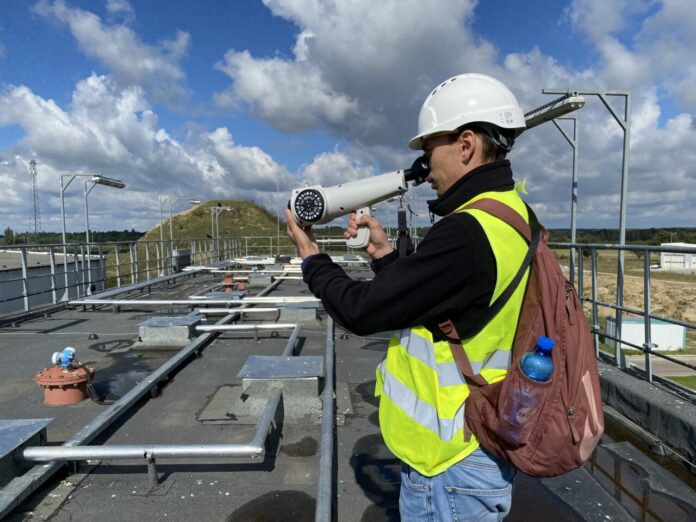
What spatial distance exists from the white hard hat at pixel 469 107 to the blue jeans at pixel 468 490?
102cm

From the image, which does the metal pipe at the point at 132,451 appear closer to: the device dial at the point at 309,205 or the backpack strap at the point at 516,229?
the device dial at the point at 309,205

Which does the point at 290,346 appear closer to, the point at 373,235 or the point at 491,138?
the point at 373,235

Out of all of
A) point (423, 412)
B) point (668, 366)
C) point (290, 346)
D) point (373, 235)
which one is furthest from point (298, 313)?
point (668, 366)

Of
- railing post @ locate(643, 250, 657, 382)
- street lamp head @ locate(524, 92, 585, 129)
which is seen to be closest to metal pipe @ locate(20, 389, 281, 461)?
railing post @ locate(643, 250, 657, 382)

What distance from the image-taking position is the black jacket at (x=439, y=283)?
47.8 inches

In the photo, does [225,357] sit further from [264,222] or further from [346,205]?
[264,222]

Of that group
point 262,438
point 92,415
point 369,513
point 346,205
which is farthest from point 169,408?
point 346,205

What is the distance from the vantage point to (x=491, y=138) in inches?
56.7

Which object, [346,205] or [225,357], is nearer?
[346,205]

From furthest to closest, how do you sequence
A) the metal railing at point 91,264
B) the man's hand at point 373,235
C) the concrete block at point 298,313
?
the metal railing at point 91,264 < the concrete block at point 298,313 < the man's hand at point 373,235

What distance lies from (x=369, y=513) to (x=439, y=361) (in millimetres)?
1747

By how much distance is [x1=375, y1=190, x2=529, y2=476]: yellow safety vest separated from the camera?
1.28 meters

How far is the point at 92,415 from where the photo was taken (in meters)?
3.96

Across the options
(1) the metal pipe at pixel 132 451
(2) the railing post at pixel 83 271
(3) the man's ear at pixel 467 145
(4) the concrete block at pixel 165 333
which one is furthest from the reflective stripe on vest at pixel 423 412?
(2) the railing post at pixel 83 271
